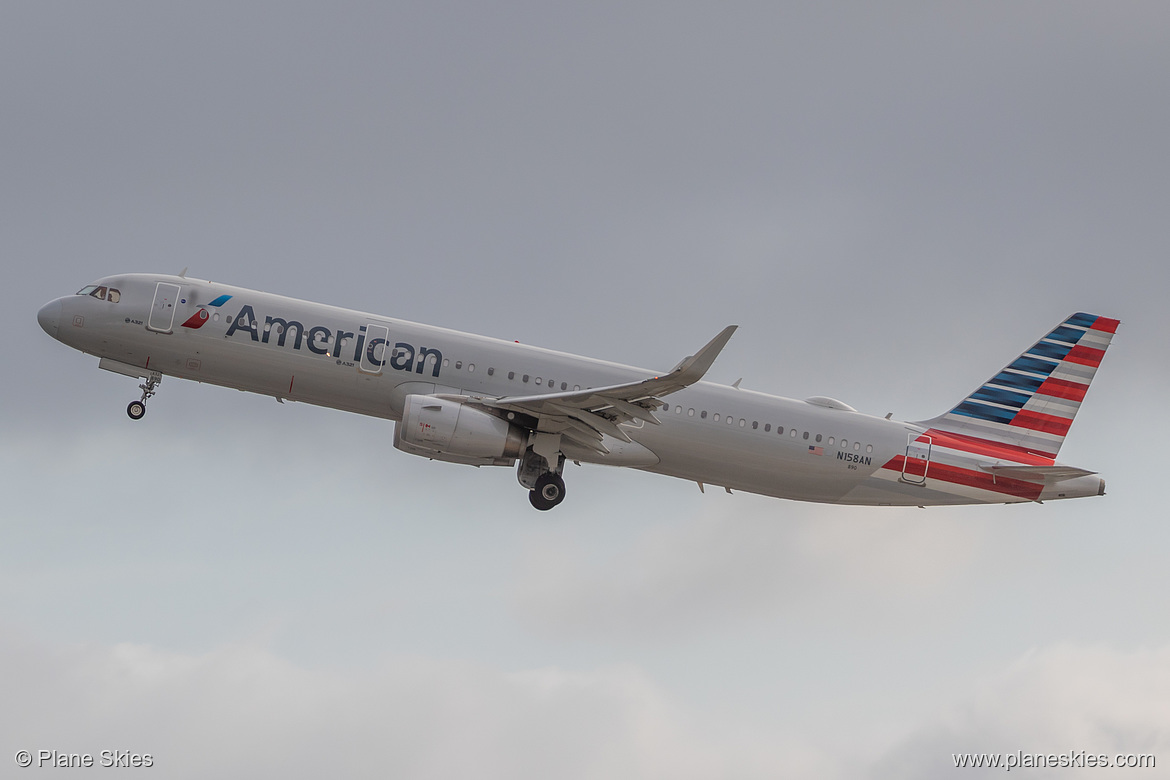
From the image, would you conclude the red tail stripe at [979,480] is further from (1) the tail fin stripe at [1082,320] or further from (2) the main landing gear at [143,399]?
(2) the main landing gear at [143,399]

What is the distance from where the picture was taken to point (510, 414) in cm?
3556

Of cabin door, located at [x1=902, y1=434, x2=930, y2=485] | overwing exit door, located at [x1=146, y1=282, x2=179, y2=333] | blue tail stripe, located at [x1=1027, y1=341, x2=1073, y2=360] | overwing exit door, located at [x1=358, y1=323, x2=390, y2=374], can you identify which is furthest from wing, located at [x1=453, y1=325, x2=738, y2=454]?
blue tail stripe, located at [x1=1027, y1=341, x2=1073, y2=360]

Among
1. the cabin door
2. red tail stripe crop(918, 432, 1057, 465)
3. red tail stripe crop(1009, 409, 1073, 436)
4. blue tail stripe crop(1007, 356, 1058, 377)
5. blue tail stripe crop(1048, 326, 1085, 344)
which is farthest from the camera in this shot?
blue tail stripe crop(1048, 326, 1085, 344)

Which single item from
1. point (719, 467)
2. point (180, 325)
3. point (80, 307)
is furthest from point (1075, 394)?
point (80, 307)

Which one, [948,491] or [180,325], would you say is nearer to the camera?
[180,325]

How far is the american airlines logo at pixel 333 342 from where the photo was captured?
116 ft

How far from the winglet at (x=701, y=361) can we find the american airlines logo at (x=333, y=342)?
8324 mm

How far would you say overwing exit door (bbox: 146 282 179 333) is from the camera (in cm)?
3538

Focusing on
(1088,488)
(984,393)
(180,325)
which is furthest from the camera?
(984,393)

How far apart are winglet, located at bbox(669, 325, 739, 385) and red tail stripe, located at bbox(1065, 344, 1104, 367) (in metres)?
17.5

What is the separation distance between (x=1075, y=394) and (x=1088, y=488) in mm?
4516

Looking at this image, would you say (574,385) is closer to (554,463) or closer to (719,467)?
(554,463)

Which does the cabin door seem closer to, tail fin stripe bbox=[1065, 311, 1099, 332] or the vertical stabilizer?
the vertical stabilizer

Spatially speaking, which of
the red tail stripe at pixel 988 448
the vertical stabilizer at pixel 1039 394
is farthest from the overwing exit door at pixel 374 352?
the vertical stabilizer at pixel 1039 394
